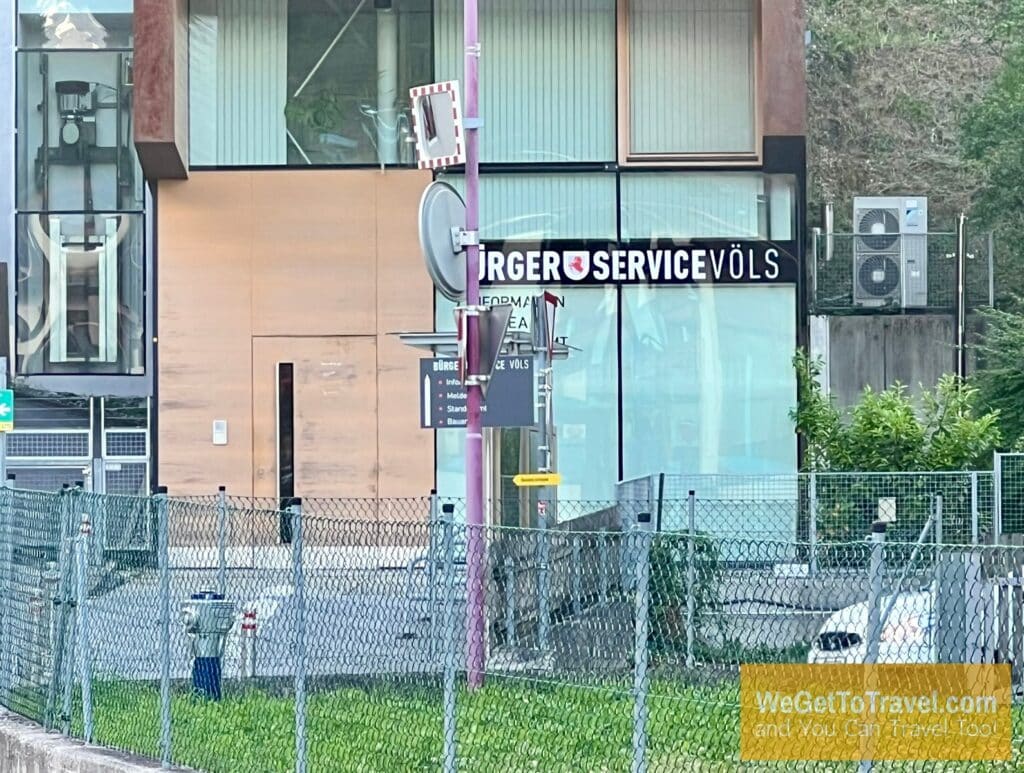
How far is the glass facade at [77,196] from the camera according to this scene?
30047 mm

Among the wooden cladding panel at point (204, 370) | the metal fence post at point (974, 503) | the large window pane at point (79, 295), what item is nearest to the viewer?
the metal fence post at point (974, 503)

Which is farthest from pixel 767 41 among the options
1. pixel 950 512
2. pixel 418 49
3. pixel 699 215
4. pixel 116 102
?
pixel 116 102

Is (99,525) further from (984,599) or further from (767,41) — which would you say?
(767,41)

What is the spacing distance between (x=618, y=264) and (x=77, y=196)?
1169 cm

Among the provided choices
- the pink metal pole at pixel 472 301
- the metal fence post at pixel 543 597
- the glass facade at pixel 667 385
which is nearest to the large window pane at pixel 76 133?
the glass facade at pixel 667 385

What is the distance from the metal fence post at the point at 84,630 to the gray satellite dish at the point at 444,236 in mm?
4292

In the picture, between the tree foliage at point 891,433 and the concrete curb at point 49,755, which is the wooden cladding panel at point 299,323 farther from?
the concrete curb at point 49,755

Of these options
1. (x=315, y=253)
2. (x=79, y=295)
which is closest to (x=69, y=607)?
(x=315, y=253)

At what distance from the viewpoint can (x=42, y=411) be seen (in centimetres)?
3156

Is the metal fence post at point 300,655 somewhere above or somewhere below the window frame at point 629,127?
below

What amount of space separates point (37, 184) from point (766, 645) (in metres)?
26.3

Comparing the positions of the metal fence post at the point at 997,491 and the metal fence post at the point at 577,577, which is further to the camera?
the metal fence post at the point at 997,491

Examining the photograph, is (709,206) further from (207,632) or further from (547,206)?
(207,632)

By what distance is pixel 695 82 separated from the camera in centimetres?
2323
